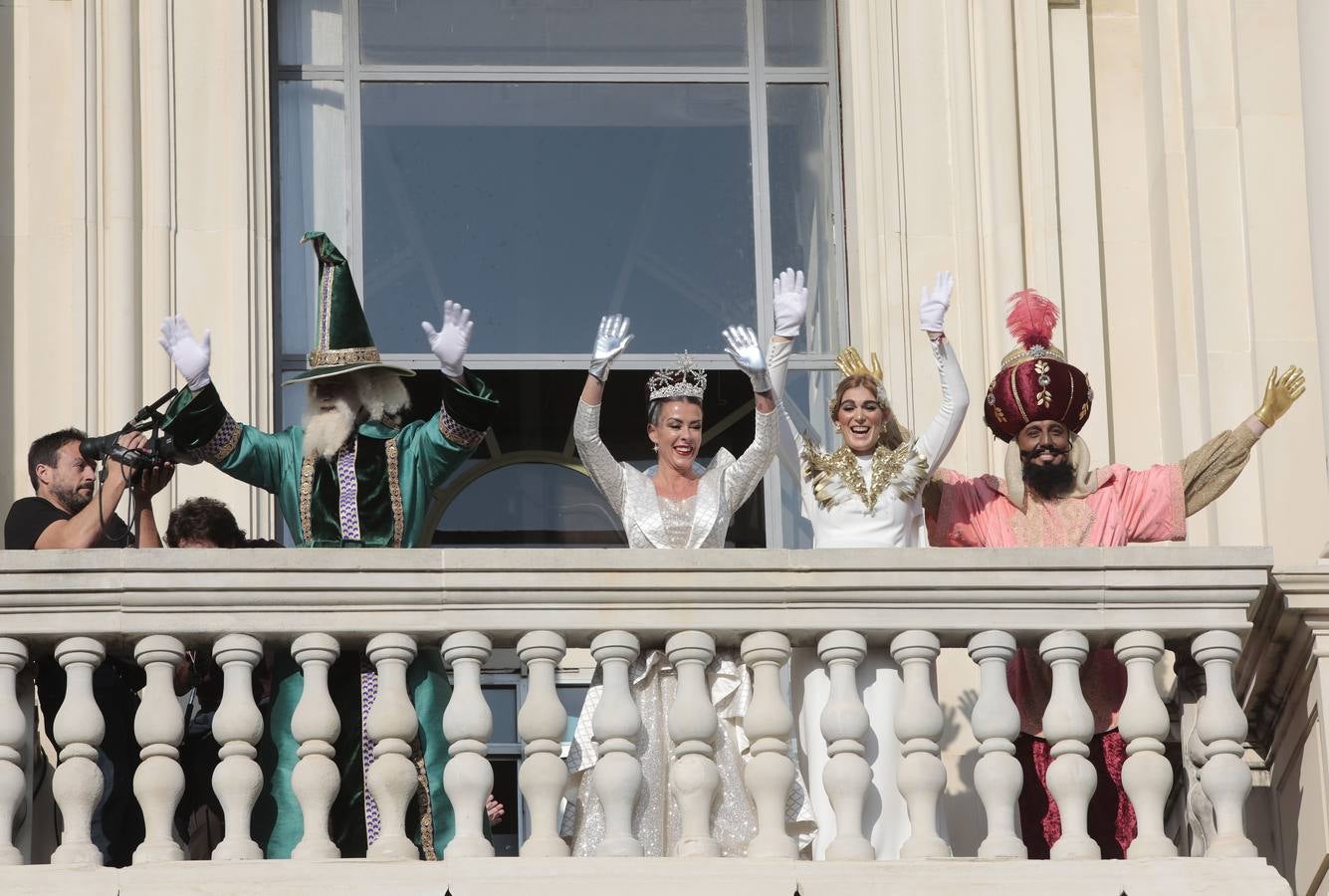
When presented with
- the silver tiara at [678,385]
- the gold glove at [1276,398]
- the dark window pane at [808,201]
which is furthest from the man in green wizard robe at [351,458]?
the dark window pane at [808,201]

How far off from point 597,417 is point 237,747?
1.60 metres

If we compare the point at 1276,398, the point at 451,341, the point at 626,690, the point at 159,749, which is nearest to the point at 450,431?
the point at 451,341

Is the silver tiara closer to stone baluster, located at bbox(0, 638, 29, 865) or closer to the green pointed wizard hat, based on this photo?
the green pointed wizard hat

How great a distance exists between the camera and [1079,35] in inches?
449

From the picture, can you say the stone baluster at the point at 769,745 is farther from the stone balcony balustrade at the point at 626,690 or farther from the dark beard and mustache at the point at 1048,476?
the dark beard and mustache at the point at 1048,476

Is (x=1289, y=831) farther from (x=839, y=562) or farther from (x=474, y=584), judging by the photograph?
(x=474, y=584)

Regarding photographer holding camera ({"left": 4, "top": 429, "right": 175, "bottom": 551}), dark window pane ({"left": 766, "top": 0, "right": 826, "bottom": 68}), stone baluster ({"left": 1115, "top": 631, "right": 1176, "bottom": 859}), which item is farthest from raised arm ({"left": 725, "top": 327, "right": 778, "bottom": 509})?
dark window pane ({"left": 766, "top": 0, "right": 826, "bottom": 68})

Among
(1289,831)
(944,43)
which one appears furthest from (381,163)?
(1289,831)

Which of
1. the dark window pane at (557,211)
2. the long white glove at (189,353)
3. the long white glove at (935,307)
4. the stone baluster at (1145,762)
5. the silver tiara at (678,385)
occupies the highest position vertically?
the dark window pane at (557,211)

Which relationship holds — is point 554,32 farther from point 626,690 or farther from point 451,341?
point 626,690

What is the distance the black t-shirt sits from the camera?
A: 366 inches

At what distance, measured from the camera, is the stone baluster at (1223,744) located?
8.46 meters

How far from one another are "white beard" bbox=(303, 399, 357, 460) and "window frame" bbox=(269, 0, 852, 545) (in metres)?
1.82

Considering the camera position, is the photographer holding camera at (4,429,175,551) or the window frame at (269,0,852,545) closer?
the photographer holding camera at (4,429,175,551)
